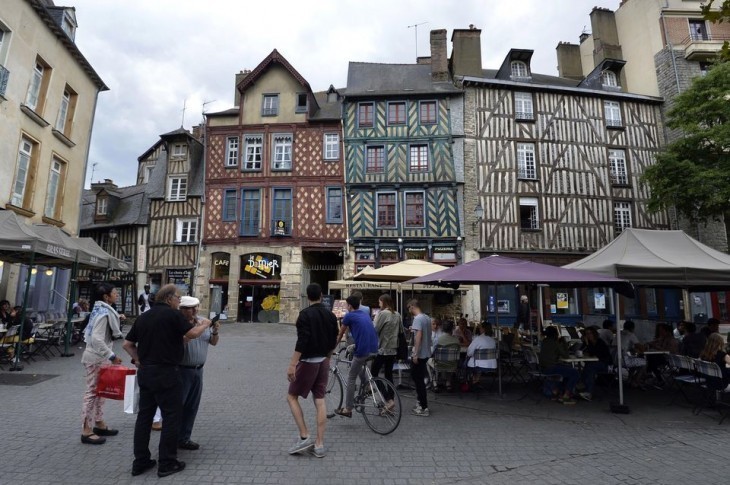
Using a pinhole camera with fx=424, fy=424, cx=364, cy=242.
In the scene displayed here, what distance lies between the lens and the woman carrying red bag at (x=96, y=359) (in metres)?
4.09

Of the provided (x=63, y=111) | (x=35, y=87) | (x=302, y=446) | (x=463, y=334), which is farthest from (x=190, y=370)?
(x=63, y=111)

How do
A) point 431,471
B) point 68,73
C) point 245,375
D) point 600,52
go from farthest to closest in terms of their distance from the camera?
point 600,52
point 68,73
point 245,375
point 431,471

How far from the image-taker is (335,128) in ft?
63.1

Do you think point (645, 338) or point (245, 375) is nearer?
point (245, 375)

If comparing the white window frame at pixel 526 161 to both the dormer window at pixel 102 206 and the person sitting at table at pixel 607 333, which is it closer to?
the person sitting at table at pixel 607 333

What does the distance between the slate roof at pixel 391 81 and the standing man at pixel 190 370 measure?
54.7 feet

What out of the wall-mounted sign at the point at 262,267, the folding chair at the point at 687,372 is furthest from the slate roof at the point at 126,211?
the folding chair at the point at 687,372

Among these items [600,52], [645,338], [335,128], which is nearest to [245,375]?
[645,338]

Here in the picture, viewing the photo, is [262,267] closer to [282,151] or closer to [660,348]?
[282,151]

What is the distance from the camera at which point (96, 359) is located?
4.12 metres

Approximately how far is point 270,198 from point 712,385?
1648cm

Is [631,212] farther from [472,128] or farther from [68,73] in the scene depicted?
[68,73]

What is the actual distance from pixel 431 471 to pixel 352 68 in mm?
20158

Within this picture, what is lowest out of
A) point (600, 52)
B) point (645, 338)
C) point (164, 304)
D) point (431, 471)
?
point (431, 471)
